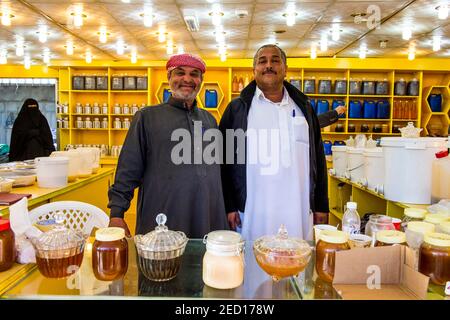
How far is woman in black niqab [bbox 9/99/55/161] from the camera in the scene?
16.2 feet

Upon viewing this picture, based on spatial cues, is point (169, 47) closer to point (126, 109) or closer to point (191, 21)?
point (126, 109)

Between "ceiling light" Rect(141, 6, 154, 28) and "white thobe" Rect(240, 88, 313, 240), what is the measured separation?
3.88m

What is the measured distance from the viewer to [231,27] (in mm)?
6191

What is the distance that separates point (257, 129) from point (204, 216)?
1.99ft

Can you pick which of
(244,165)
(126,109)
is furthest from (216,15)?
(244,165)

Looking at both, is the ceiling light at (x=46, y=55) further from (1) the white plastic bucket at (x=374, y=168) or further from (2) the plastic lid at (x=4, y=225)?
(2) the plastic lid at (x=4, y=225)

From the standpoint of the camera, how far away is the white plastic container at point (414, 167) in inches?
79.0

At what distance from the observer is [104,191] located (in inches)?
159

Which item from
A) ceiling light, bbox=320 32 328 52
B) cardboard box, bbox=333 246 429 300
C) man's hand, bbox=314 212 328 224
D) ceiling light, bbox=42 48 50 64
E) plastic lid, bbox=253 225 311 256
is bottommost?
man's hand, bbox=314 212 328 224

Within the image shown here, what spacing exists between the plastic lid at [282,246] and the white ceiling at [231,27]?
462 centimetres

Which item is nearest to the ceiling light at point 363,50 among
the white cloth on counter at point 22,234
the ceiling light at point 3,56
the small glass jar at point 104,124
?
the small glass jar at point 104,124

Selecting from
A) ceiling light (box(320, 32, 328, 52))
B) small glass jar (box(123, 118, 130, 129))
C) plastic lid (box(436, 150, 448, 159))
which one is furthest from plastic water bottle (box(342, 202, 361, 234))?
small glass jar (box(123, 118, 130, 129))

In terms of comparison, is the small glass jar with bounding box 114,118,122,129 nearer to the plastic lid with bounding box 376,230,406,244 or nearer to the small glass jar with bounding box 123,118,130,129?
the small glass jar with bounding box 123,118,130,129

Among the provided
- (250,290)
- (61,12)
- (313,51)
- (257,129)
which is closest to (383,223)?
(250,290)
